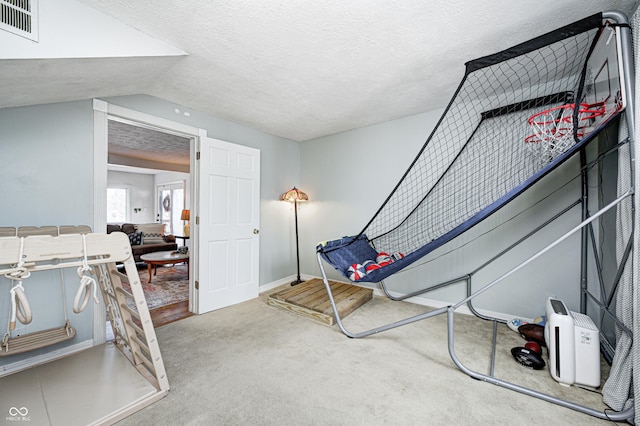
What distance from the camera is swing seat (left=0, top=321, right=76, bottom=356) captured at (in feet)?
5.35

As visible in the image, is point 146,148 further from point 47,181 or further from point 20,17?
point 20,17

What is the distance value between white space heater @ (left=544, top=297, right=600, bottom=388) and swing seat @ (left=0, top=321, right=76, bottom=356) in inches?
136

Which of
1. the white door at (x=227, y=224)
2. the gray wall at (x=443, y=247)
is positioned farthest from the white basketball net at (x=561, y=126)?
the white door at (x=227, y=224)

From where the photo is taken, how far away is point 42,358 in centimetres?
185

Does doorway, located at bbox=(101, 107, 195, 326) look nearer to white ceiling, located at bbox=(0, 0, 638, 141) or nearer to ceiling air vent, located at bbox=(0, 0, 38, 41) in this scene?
white ceiling, located at bbox=(0, 0, 638, 141)

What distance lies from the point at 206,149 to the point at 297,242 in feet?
6.16

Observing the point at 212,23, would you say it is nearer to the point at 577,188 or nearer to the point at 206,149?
the point at 206,149

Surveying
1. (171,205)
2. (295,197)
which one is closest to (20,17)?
(295,197)

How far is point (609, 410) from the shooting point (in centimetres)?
140

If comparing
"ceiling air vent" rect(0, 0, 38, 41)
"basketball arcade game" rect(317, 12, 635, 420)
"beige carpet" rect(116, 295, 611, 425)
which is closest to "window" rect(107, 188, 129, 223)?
"beige carpet" rect(116, 295, 611, 425)

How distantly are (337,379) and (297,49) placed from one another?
240 cm

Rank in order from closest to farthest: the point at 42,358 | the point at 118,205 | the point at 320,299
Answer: the point at 42,358
the point at 320,299
the point at 118,205

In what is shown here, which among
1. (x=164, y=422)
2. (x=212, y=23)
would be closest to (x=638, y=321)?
(x=164, y=422)

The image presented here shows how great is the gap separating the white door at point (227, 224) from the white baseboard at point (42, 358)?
3.17ft
